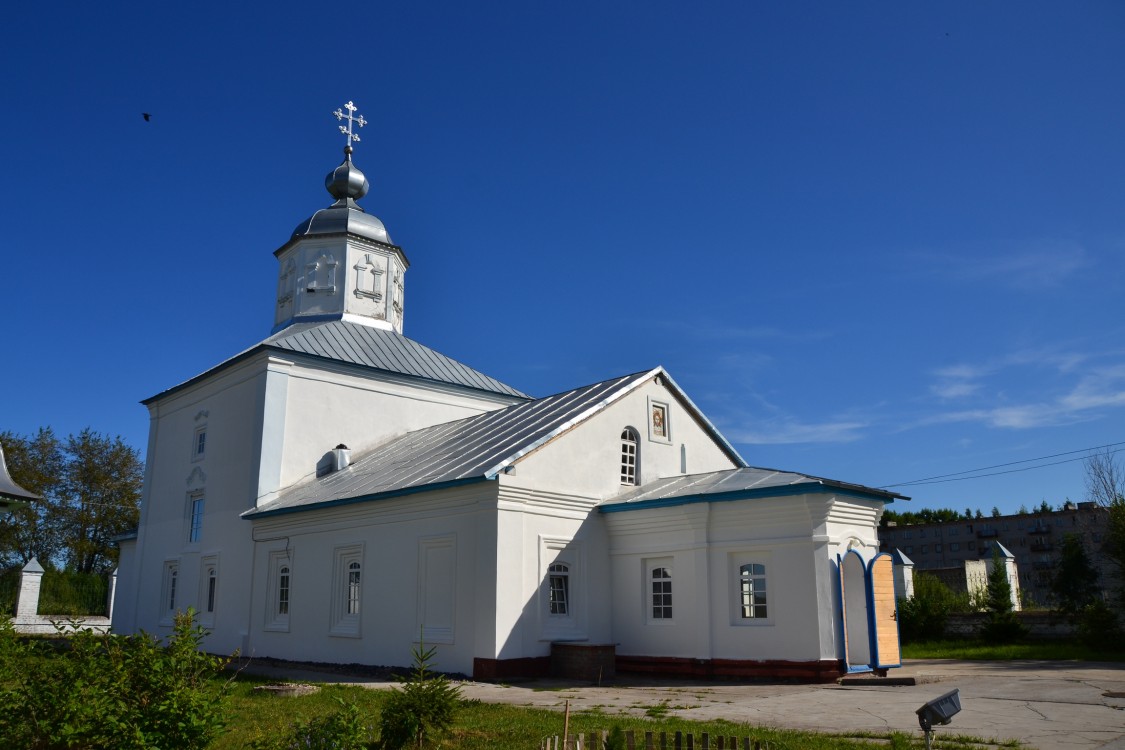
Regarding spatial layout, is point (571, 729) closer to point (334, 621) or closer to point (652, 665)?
point (652, 665)

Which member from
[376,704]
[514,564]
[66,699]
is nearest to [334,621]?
[514,564]

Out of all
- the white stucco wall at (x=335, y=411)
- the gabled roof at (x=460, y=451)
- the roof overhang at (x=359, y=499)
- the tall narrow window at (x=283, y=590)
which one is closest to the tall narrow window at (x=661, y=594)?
the gabled roof at (x=460, y=451)

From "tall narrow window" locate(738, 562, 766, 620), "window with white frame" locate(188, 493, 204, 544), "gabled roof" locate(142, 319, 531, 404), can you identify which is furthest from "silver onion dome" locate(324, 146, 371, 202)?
"tall narrow window" locate(738, 562, 766, 620)

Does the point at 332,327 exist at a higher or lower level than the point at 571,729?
higher

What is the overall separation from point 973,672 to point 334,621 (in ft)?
41.9

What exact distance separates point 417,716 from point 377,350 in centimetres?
1846

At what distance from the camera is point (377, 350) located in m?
26.4

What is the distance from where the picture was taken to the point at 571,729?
9.49 m

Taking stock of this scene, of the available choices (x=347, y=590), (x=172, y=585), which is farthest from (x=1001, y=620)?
(x=172, y=585)

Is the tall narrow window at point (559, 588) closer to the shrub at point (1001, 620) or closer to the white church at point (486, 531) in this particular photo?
the white church at point (486, 531)

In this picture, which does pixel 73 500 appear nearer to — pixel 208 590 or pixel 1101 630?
pixel 208 590

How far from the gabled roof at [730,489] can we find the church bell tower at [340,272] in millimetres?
12821

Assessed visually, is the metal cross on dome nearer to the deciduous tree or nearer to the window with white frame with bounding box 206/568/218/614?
the window with white frame with bounding box 206/568/218/614

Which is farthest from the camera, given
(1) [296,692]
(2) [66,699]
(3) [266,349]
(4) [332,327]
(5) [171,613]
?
(4) [332,327]
